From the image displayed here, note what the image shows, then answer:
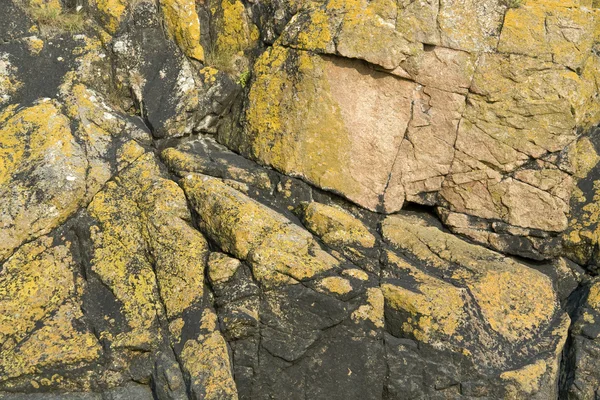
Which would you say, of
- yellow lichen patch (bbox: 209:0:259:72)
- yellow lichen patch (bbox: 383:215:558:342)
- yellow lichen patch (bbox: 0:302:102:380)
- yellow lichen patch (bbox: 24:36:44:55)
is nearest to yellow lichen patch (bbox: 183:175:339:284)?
yellow lichen patch (bbox: 383:215:558:342)

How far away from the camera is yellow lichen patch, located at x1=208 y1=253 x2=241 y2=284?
7.73 meters

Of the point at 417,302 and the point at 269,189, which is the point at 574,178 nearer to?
the point at 417,302

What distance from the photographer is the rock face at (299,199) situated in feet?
24.9

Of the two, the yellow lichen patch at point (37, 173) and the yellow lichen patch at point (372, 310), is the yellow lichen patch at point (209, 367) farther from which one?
the yellow lichen patch at point (37, 173)

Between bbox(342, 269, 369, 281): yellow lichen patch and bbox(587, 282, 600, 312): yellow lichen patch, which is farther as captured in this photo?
bbox(587, 282, 600, 312): yellow lichen patch

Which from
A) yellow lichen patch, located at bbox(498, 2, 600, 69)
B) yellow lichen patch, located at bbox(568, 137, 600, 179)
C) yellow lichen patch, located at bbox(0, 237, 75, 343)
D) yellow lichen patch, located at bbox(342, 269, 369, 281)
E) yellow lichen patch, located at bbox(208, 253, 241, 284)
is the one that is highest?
yellow lichen patch, located at bbox(498, 2, 600, 69)

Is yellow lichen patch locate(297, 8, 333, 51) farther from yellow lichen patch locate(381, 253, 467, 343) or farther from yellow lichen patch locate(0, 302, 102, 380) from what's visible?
yellow lichen patch locate(0, 302, 102, 380)

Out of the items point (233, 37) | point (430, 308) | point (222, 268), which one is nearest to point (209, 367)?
point (222, 268)

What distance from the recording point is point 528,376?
7.59 m

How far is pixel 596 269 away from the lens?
343 inches

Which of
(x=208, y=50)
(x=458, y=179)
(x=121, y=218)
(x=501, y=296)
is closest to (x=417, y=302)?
(x=501, y=296)

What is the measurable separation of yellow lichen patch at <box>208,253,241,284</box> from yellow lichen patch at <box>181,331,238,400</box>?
0.66m

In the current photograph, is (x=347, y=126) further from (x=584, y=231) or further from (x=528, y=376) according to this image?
(x=528, y=376)

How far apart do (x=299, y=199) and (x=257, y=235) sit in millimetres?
1093
